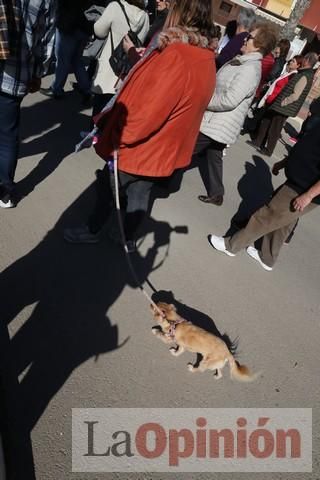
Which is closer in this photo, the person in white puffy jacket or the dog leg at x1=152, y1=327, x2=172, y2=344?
the dog leg at x1=152, y1=327, x2=172, y2=344

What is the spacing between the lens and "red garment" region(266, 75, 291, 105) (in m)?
6.88

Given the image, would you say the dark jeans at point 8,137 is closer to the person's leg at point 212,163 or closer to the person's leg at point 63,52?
the person's leg at point 212,163

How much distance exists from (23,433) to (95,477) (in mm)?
455

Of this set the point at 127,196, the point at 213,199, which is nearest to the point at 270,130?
the point at 213,199

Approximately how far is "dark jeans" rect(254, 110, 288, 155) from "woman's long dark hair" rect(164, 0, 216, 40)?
487cm

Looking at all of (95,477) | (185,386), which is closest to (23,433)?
(95,477)

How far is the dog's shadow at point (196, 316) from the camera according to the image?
3.01m

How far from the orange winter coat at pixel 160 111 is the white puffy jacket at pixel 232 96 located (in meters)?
1.19

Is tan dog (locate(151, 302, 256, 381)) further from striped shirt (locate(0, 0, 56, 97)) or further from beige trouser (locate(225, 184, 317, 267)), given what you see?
striped shirt (locate(0, 0, 56, 97))

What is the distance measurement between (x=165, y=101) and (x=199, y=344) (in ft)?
5.14

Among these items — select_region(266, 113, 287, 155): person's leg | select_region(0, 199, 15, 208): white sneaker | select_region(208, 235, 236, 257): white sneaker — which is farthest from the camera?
select_region(266, 113, 287, 155): person's leg

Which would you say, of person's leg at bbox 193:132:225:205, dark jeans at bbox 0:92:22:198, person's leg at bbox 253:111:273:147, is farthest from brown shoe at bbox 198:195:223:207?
person's leg at bbox 253:111:273:147

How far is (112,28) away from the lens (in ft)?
12.3

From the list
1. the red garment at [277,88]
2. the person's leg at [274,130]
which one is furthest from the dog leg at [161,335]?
Answer: the red garment at [277,88]
